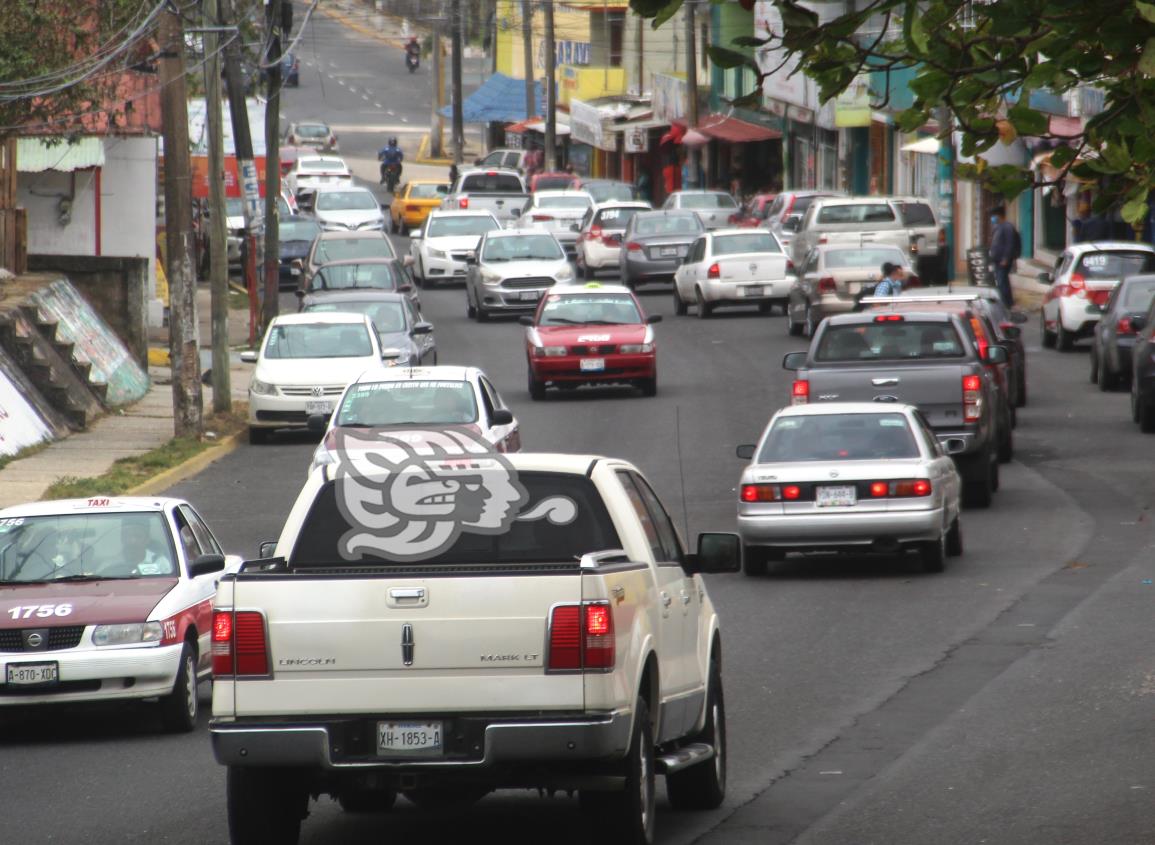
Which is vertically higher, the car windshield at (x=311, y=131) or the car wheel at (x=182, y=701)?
the car windshield at (x=311, y=131)

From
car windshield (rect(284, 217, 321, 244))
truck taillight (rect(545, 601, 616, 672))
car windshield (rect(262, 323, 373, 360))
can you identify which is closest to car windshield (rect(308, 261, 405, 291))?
car windshield (rect(262, 323, 373, 360))

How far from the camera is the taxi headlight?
12.3 meters

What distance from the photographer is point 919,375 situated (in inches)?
816

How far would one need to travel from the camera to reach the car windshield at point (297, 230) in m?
50.9

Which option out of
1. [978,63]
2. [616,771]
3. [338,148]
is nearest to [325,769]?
[616,771]

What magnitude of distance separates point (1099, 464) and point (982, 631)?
9443mm

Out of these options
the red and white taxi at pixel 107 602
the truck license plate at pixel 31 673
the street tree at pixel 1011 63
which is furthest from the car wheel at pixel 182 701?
the street tree at pixel 1011 63

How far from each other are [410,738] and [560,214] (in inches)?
1815

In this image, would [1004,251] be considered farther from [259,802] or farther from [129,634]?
[259,802]

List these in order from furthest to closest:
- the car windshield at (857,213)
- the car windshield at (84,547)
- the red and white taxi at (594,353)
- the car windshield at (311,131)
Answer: the car windshield at (311,131), the car windshield at (857,213), the red and white taxi at (594,353), the car windshield at (84,547)

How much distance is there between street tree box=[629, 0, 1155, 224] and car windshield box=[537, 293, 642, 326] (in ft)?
71.6

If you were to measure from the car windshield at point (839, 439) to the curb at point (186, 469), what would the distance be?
780cm

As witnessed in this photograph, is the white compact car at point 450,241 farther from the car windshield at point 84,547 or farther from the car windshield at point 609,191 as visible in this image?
the car windshield at point 84,547

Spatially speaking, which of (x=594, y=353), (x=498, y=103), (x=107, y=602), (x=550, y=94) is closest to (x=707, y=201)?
(x=550, y=94)
